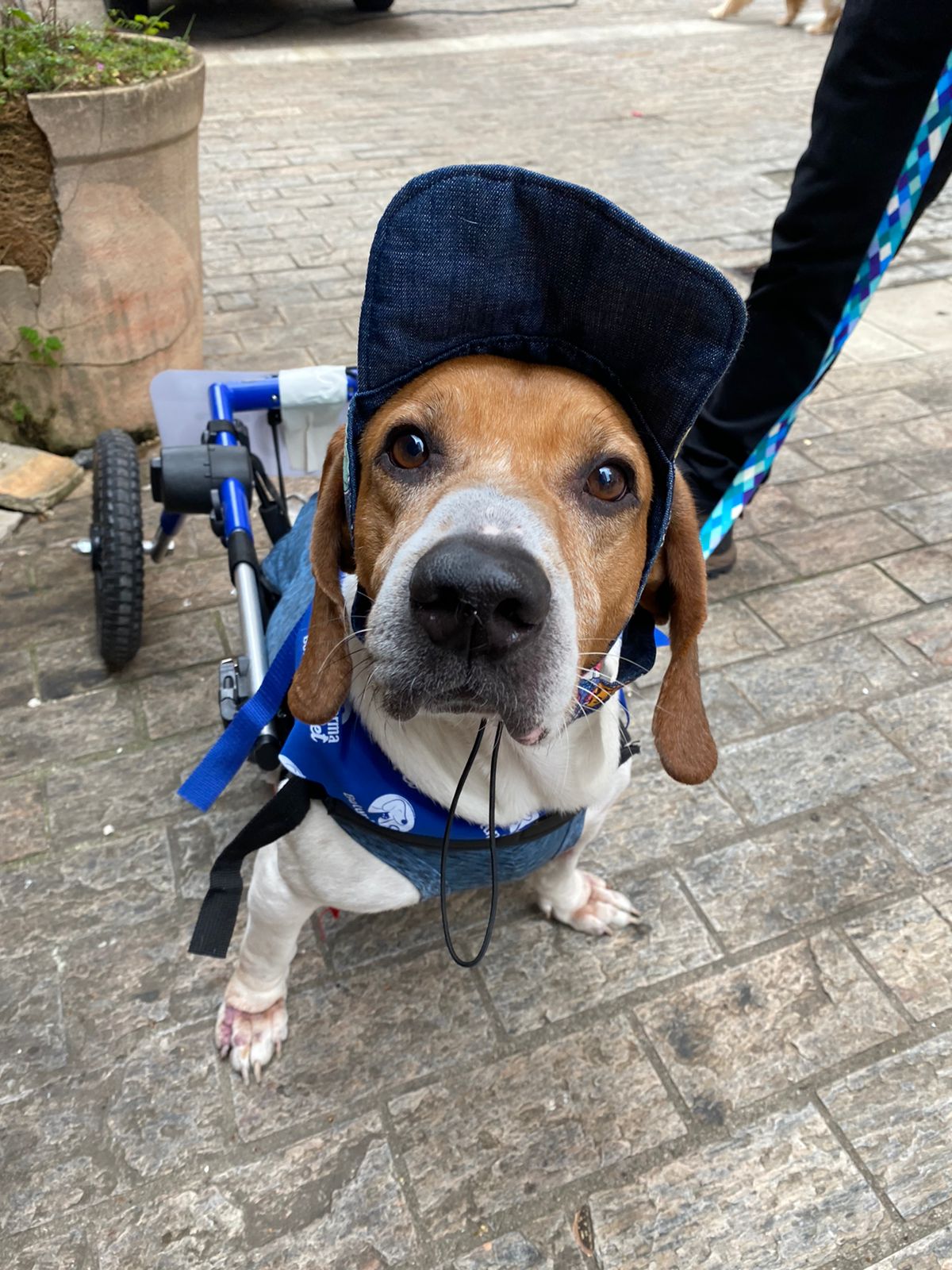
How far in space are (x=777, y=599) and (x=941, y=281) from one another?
3821 millimetres

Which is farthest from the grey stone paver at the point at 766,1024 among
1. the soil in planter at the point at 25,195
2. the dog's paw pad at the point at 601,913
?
the soil in planter at the point at 25,195

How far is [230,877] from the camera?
2020 millimetres

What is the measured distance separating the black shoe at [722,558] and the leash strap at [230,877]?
240cm

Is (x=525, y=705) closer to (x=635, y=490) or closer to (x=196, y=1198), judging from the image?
(x=635, y=490)

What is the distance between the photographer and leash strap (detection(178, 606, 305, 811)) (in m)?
2.04

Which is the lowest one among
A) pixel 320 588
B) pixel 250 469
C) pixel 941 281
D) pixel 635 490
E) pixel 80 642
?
pixel 80 642

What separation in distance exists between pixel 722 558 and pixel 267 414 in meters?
1.94

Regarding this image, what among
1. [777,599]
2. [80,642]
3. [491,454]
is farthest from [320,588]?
[777,599]

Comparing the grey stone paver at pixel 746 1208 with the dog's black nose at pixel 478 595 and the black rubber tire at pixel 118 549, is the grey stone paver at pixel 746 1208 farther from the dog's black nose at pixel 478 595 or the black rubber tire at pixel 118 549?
the black rubber tire at pixel 118 549

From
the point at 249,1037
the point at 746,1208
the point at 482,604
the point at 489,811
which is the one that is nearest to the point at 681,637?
the point at 489,811

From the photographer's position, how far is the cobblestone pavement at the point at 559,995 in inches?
79.7

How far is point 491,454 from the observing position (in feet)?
5.36

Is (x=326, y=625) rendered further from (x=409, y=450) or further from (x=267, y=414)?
(x=267, y=414)

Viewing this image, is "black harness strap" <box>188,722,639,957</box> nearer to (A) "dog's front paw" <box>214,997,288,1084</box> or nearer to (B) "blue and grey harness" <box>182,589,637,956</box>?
(B) "blue and grey harness" <box>182,589,637,956</box>
